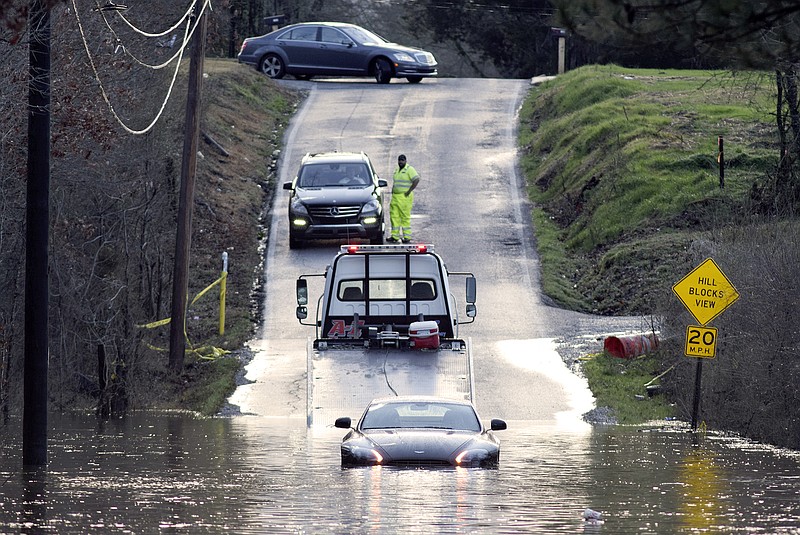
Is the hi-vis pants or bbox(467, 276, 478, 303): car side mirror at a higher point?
the hi-vis pants

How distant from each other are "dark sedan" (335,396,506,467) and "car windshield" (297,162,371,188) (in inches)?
585

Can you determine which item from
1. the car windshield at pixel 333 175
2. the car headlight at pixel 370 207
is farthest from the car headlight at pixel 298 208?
the car headlight at pixel 370 207

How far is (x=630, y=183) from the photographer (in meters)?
34.0

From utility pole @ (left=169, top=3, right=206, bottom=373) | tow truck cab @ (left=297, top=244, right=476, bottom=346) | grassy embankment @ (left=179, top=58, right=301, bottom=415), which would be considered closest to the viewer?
tow truck cab @ (left=297, top=244, right=476, bottom=346)

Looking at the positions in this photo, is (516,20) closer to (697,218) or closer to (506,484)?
(697,218)

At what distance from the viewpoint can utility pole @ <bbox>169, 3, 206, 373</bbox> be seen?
2291cm

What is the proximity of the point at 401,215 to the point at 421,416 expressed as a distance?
45.5 feet

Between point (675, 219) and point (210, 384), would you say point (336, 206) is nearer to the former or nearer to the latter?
point (210, 384)

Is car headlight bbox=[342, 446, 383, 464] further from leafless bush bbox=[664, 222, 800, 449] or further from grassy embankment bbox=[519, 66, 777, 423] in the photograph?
grassy embankment bbox=[519, 66, 777, 423]

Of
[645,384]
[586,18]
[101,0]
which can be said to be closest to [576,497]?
[586,18]

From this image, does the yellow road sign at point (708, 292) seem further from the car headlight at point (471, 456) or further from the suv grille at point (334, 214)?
the suv grille at point (334, 214)

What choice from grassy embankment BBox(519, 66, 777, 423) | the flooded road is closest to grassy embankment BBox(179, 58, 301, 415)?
the flooded road

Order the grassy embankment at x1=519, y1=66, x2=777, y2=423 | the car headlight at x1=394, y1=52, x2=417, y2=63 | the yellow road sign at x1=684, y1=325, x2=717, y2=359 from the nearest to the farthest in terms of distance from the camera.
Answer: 1. the yellow road sign at x1=684, y1=325, x2=717, y2=359
2. the grassy embankment at x1=519, y1=66, x2=777, y2=423
3. the car headlight at x1=394, y1=52, x2=417, y2=63

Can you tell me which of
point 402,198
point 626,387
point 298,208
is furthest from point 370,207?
point 626,387
